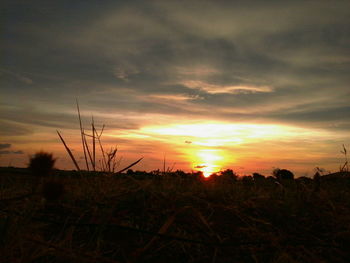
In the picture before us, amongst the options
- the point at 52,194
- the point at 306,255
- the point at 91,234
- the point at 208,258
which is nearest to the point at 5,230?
the point at 91,234

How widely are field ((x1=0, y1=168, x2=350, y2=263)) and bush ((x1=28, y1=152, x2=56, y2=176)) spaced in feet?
1.76

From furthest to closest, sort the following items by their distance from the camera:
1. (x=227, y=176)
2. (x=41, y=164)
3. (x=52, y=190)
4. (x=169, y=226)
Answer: (x=227, y=176), (x=169, y=226), (x=52, y=190), (x=41, y=164)

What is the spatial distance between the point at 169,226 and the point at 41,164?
1607 millimetres

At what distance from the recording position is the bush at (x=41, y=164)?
1.22 meters

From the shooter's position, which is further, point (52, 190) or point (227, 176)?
point (227, 176)

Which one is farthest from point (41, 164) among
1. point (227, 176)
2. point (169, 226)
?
point (227, 176)

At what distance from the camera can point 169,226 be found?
2.62m

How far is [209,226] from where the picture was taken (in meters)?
2.69

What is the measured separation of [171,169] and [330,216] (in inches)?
86.9

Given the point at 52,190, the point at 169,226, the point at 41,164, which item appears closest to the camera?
the point at 41,164

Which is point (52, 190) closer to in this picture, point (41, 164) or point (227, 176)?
point (41, 164)

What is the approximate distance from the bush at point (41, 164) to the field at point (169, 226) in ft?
1.76

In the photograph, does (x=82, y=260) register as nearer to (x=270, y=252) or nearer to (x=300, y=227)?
(x=270, y=252)

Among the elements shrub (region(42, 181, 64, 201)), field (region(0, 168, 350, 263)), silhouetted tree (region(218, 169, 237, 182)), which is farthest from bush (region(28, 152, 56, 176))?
silhouetted tree (region(218, 169, 237, 182))
